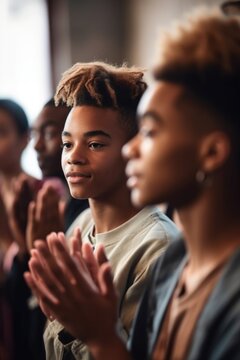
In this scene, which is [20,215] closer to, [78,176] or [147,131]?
[78,176]

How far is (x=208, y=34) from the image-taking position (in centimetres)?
83

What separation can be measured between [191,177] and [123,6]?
2.73 meters

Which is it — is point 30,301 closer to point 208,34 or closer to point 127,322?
point 127,322

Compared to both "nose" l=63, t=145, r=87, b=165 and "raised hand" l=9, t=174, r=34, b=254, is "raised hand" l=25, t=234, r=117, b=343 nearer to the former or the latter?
"nose" l=63, t=145, r=87, b=165

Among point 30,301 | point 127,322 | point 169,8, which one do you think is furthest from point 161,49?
point 169,8

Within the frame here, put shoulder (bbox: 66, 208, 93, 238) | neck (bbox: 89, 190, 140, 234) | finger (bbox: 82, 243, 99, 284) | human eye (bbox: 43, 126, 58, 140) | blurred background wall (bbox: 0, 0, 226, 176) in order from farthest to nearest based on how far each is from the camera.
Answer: blurred background wall (bbox: 0, 0, 226, 176)
human eye (bbox: 43, 126, 58, 140)
shoulder (bbox: 66, 208, 93, 238)
neck (bbox: 89, 190, 140, 234)
finger (bbox: 82, 243, 99, 284)

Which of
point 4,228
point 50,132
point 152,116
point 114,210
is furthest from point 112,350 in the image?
point 4,228

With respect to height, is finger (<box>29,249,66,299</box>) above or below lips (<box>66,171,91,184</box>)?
below

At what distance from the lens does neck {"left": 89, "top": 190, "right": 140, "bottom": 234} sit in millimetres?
1249

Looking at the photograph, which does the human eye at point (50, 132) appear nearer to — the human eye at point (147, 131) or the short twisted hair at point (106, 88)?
the short twisted hair at point (106, 88)

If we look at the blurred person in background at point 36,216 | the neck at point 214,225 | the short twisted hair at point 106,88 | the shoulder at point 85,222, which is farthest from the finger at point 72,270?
the blurred person in background at point 36,216

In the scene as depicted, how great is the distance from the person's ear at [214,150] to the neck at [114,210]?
17.6 inches

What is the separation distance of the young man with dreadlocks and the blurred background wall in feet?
6.59

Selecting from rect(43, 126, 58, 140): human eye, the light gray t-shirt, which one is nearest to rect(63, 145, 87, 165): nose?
the light gray t-shirt
